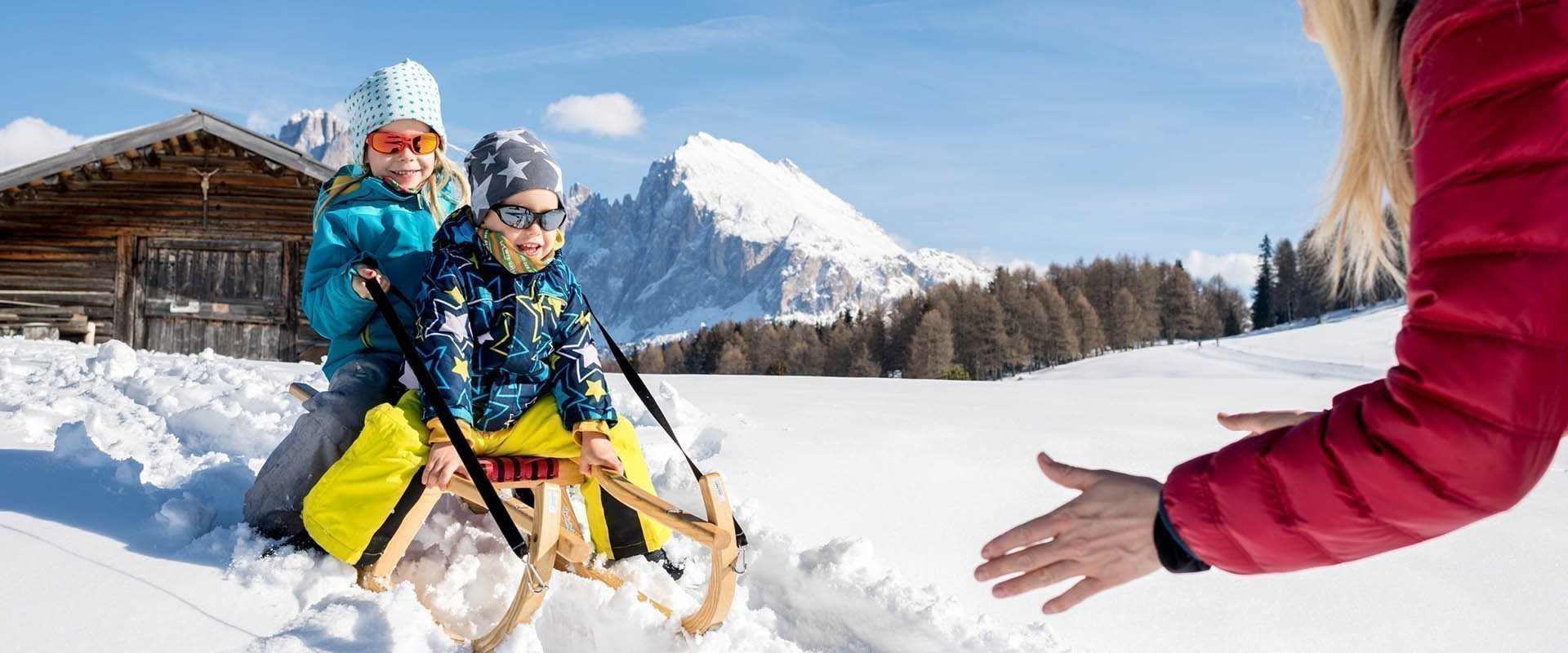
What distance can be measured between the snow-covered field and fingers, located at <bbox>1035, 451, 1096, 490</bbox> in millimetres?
1621

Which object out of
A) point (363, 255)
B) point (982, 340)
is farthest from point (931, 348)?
point (363, 255)

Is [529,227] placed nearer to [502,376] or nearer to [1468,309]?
[502,376]

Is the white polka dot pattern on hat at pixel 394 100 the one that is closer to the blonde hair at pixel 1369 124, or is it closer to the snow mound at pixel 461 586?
the snow mound at pixel 461 586

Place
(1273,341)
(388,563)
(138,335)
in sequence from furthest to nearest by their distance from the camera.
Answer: (1273,341), (138,335), (388,563)

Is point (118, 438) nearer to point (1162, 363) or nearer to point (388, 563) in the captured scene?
point (388, 563)

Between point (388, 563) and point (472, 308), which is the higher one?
point (472, 308)

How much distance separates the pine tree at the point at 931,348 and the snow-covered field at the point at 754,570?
55.7 metres

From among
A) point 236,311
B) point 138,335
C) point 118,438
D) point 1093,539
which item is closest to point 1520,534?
point 1093,539

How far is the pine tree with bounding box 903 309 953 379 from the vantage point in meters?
60.9

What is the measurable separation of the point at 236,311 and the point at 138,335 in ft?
4.63

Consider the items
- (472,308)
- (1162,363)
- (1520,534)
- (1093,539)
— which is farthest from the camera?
(1162,363)

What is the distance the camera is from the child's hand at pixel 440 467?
2730 mm

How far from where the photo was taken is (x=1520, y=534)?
12.7ft

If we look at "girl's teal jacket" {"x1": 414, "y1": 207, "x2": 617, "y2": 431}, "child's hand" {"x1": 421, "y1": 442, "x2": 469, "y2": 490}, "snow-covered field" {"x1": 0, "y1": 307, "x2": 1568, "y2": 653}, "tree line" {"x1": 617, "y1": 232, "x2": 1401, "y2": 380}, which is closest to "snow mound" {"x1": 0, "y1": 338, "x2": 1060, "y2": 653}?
"snow-covered field" {"x1": 0, "y1": 307, "x2": 1568, "y2": 653}
